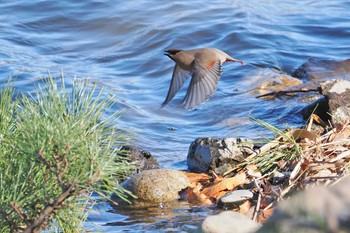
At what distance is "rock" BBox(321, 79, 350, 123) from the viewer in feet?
22.2

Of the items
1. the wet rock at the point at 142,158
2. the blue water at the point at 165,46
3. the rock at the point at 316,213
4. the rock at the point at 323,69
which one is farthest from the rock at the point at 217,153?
the rock at the point at 323,69

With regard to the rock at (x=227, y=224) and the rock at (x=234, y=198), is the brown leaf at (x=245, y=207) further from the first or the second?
the rock at (x=227, y=224)

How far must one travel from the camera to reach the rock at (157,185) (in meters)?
5.73

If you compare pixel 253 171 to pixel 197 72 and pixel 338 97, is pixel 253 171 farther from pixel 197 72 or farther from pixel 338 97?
pixel 338 97

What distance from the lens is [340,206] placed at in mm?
1937

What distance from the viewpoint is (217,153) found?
6305 mm

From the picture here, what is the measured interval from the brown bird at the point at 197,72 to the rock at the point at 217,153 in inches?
14.3

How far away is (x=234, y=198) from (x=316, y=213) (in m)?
3.12

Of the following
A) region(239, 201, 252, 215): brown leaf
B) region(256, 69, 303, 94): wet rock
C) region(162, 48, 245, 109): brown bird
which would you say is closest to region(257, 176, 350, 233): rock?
region(239, 201, 252, 215): brown leaf

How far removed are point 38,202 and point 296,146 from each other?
2.31 m

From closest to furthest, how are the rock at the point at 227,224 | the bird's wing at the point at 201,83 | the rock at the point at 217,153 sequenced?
the rock at the point at 227,224 < the rock at the point at 217,153 < the bird's wing at the point at 201,83

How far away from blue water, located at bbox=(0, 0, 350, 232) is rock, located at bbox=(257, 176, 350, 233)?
586 centimetres

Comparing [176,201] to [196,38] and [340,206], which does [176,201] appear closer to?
[340,206]

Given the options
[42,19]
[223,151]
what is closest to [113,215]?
[223,151]
